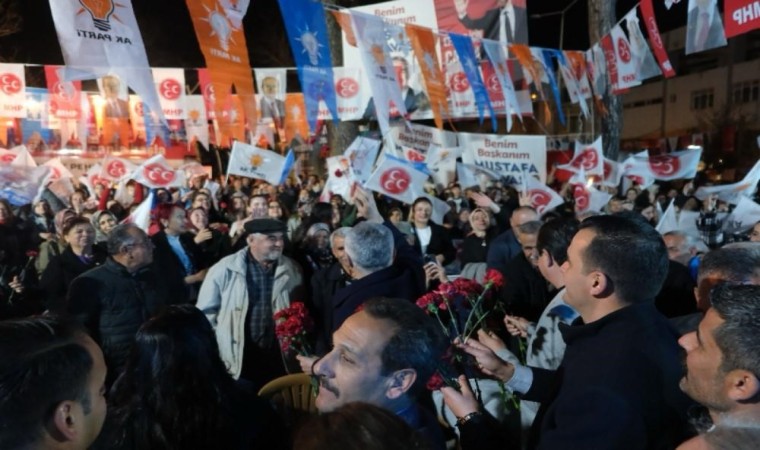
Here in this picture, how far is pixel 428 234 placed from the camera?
879cm

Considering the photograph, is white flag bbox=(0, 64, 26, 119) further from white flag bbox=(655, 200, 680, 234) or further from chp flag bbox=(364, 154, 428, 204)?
white flag bbox=(655, 200, 680, 234)

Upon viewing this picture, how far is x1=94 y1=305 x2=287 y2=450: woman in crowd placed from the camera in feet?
7.91

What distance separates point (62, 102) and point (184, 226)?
16829 millimetres

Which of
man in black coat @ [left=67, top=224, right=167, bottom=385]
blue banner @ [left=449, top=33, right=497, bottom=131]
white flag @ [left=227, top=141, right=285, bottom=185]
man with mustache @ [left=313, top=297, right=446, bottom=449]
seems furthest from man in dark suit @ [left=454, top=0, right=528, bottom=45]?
man with mustache @ [left=313, top=297, right=446, bottom=449]

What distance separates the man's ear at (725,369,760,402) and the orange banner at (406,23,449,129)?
10.5m

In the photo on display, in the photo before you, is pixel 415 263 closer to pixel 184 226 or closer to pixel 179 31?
pixel 184 226

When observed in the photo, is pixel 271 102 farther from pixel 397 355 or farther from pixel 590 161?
pixel 397 355

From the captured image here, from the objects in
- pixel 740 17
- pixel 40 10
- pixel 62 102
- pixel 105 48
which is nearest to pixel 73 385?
pixel 105 48

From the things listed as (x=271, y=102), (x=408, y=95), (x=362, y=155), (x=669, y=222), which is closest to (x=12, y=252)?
(x=362, y=155)

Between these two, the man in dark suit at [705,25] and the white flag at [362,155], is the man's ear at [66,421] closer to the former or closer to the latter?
the man in dark suit at [705,25]

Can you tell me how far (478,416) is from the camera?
2211 millimetres

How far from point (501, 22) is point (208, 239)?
10.0 metres

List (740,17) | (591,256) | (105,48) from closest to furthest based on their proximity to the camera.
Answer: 1. (591,256)
2. (105,48)
3. (740,17)

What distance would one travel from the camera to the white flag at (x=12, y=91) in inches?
696
